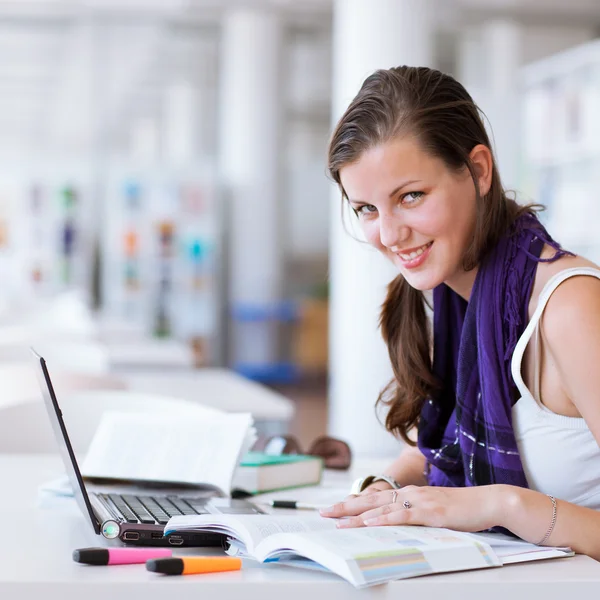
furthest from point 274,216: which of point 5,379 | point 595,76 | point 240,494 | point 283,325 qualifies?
point 240,494

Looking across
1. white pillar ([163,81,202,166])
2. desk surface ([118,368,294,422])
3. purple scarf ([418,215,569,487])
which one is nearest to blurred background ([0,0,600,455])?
white pillar ([163,81,202,166])

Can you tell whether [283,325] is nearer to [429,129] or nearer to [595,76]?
[595,76]

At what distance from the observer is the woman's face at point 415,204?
140cm

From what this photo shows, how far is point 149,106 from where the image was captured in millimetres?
11375

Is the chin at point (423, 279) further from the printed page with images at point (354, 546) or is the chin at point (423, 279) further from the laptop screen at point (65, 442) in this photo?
the laptop screen at point (65, 442)

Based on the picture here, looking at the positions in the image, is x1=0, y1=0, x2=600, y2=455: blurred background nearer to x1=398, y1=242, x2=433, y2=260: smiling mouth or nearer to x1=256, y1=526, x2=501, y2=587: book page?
x1=398, y1=242, x2=433, y2=260: smiling mouth

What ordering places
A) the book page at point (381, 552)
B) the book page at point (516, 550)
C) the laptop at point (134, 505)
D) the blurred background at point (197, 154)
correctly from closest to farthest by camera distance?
the book page at point (381, 552), the book page at point (516, 550), the laptop at point (134, 505), the blurred background at point (197, 154)

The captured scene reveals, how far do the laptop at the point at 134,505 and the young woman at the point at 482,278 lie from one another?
0.20 meters

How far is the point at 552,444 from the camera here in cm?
141

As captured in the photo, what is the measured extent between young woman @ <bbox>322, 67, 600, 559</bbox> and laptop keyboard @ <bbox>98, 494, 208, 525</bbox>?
0.72ft

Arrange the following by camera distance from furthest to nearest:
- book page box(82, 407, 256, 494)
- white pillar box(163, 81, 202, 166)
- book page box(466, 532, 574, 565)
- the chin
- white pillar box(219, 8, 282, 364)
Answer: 1. white pillar box(163, 81, 202, 166)
2. white pillar box(219, 8, 282, 364)
3. book page box(82, 407, 256, 494)
4. the chin
5. book page box(466, 532, 574, 565)

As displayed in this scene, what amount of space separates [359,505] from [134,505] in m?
0.34

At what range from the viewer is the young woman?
4.33 ft

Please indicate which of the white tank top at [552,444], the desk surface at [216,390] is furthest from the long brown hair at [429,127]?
the desk surface at [216,390]
